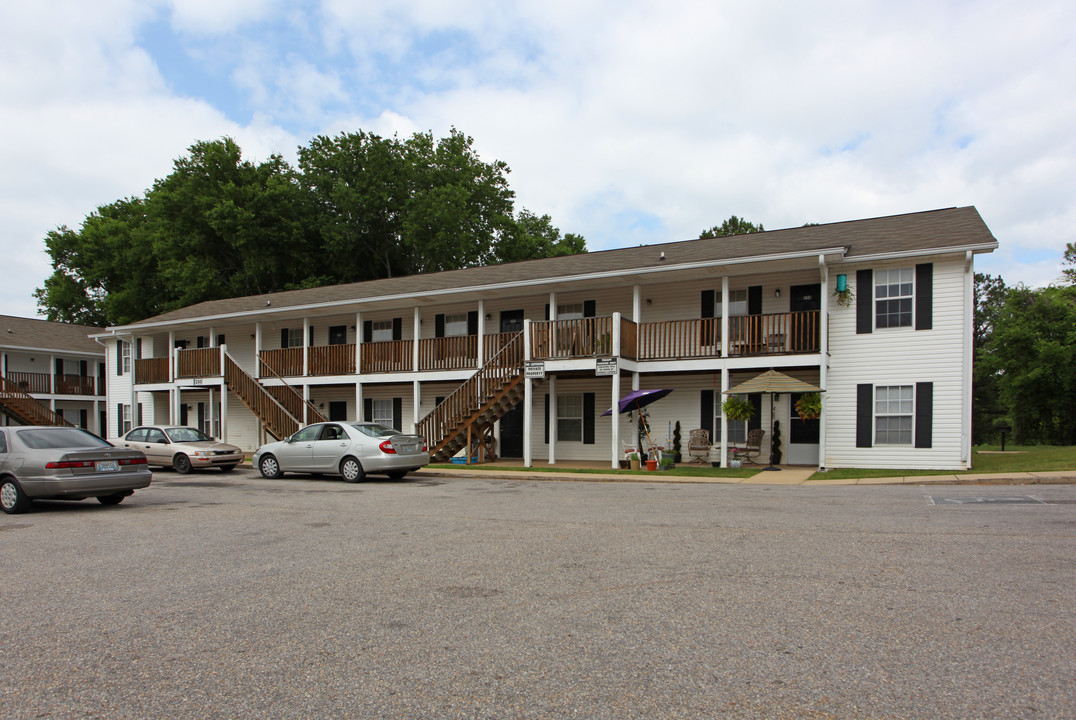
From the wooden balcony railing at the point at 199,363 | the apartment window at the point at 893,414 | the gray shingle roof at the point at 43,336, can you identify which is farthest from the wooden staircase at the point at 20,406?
the apartment window at the point at 893,414

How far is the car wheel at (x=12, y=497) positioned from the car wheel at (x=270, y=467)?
22.7 feet

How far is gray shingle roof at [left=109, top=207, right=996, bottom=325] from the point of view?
17906 millimetres

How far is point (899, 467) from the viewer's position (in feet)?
58.4

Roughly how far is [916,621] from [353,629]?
153 inches

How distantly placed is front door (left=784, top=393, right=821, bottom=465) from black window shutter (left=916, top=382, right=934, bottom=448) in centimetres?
241

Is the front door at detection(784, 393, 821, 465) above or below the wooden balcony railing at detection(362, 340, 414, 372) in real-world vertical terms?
below

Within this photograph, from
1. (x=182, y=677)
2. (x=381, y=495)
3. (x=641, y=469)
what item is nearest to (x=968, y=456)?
(x=641, y=469)

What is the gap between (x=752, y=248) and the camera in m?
19.3

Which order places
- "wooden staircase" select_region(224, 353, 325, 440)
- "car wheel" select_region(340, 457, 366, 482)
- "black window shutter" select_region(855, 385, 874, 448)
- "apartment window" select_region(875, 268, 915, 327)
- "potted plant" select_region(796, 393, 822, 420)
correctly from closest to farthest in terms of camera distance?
"car wheel" select_region(340, 457, 366, 482)
"potted plant" select_region(796, 393, 822, 420)
"apartment window" select_region(875, 268, 915, 327)
"black window shutter" select_region(855, 385, 874, 448)
"wooden staircase" select_region(224, 353, 325, 440)

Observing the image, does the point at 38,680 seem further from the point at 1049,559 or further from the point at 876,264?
the point at 876,264

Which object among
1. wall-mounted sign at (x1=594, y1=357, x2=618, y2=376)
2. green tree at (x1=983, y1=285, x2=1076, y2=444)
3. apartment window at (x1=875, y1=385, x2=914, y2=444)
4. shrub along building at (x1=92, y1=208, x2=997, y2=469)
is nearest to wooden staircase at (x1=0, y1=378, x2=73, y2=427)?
shrub along building at (x1=92, y1=208, x2=997, y2=469)

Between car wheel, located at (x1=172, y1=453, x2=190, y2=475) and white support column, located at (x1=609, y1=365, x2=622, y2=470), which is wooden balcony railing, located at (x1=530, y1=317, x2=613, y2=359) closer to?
white support column, located at (x1=609, y1=365, x2=622, y2=470)

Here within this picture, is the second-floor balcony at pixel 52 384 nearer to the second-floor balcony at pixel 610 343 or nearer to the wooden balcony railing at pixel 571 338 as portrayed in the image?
the second-floor balcony at pixel 610 343

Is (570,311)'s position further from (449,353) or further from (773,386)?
(773,386)
